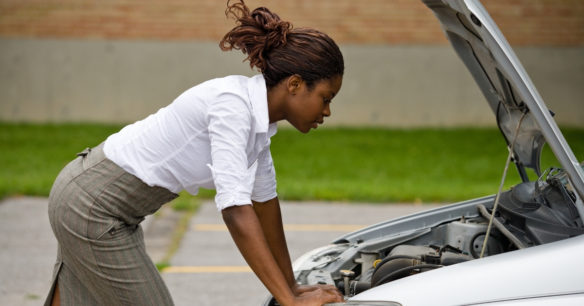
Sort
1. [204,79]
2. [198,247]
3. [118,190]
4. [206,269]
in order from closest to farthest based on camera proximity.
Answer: [118,190] < [206,269] < [198,247] < [204,79]

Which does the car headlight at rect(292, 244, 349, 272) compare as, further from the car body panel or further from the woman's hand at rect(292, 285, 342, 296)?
the car body panel

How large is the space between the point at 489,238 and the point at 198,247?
4.18 metres

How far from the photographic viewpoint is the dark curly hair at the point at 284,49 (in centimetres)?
275

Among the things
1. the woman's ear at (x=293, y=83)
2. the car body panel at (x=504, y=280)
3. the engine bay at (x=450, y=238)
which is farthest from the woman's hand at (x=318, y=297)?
the woman's ear at (x=293, y=83)

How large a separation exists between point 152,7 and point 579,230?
36.8 feet

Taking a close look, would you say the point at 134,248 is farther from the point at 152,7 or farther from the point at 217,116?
the point at 152,7

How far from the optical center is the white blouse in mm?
2633

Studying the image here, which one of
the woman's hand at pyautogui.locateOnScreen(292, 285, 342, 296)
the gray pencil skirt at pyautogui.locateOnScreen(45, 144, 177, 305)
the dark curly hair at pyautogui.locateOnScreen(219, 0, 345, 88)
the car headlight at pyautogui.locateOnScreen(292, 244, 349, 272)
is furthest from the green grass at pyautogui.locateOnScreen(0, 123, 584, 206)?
the dark curly hair at pyautogui.locateOnScreen(219, 0, 345, 88)

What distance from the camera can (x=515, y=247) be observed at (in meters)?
3.31

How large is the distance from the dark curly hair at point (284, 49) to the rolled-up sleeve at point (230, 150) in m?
0.19

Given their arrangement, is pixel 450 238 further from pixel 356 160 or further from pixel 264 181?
pixel 356 160

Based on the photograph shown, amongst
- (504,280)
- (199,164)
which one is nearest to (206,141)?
(199,164)

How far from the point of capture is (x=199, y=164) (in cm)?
286

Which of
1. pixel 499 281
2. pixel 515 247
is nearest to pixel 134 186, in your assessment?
pixel 499 281
